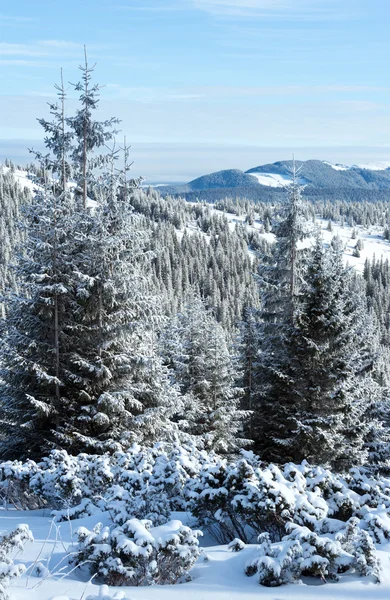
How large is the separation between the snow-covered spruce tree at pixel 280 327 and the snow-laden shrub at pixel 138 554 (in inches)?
443

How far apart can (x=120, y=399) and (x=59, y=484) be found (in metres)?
5.13

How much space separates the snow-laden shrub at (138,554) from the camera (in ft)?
16.4

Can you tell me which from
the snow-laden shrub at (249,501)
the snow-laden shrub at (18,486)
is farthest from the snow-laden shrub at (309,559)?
the snow-laden shrub at (18,486)

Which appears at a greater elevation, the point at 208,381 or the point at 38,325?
the point at 38,325

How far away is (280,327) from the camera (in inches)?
696

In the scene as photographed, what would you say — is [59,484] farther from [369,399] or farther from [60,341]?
[369,399]

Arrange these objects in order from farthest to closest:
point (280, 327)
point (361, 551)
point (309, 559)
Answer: point (280, 327), point (361, 551), point (309, 559)

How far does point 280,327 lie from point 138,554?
13.3 metres

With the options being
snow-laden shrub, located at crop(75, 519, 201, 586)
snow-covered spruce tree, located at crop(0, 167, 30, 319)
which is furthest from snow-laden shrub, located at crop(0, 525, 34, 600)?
snow-covered spruce tree, located at crop(0, 167, 30, 319)

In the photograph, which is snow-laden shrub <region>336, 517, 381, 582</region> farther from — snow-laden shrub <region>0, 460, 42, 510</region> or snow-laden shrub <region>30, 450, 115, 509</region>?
snow-laden shrub <region>0, 460, 42, 510</region>

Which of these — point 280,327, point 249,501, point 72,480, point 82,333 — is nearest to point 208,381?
point 280,327

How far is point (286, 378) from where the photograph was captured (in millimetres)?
16594

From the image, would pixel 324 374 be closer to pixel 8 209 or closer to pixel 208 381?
pixel 208 381

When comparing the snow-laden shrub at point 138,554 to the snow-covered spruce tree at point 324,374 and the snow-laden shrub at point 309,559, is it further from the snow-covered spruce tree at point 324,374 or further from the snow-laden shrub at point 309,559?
the snow-covered spruce tree at point 324,374
